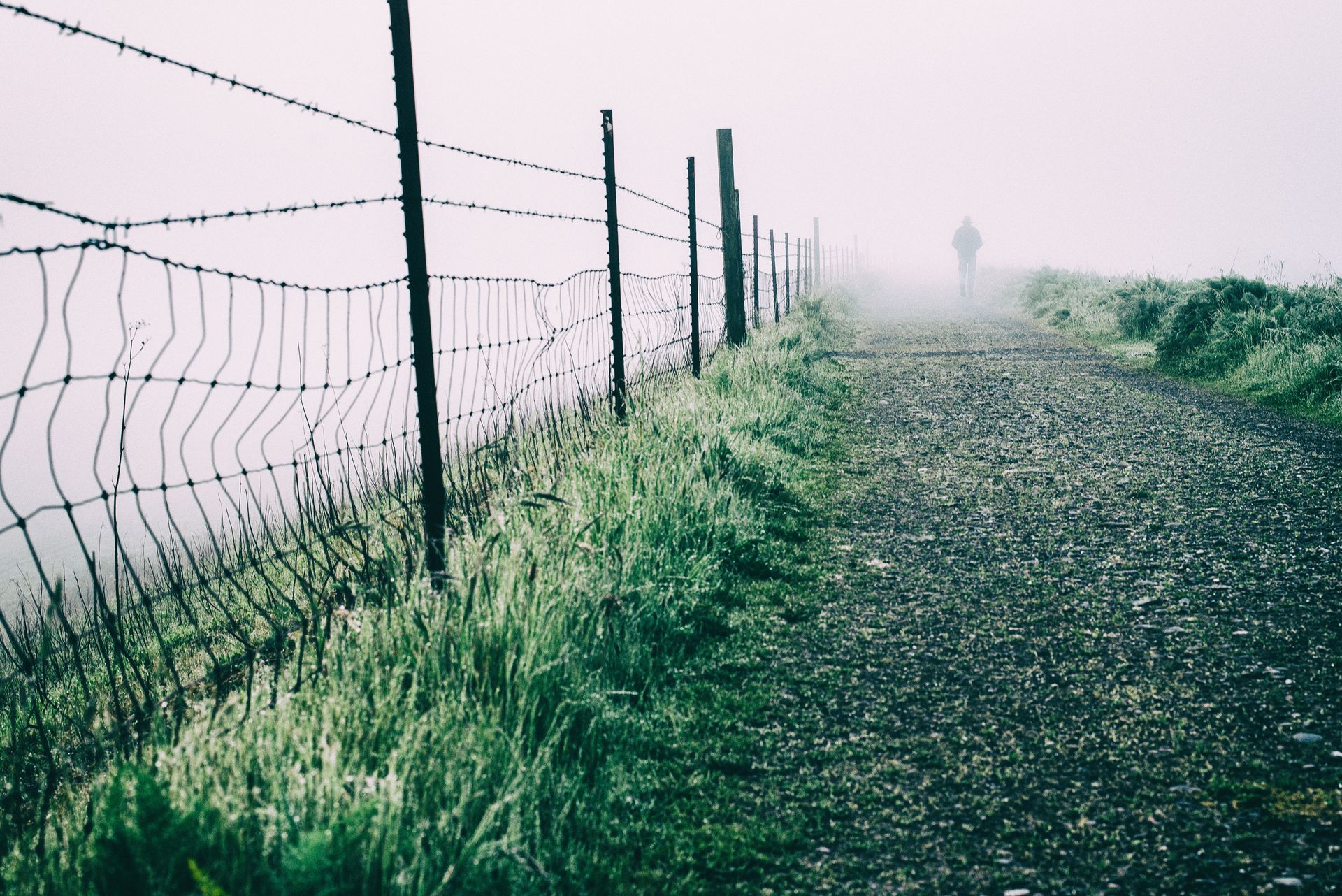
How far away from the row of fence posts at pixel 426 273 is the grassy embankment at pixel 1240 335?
5102 mm

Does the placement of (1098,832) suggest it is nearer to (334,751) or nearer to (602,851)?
(602,851)

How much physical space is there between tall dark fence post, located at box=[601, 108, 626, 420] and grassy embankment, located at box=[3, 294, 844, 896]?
1981 millimetres

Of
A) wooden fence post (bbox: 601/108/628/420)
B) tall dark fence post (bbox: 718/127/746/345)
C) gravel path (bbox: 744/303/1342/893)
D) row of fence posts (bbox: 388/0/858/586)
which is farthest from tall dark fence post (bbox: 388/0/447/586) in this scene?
tall dark fence post (bbox: 718/127/746/345)

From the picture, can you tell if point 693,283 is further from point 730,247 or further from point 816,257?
point 816,257

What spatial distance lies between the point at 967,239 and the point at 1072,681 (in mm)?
29654

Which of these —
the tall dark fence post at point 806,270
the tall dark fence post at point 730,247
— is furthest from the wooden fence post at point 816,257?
the tall dark fence post at point 730,247

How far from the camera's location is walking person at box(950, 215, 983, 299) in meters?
30.6

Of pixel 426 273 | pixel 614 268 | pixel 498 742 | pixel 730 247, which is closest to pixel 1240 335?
pixel 730 247

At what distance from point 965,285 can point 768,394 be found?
27143mm

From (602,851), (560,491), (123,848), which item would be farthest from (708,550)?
(123,848)

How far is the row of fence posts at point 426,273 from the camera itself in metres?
3.49

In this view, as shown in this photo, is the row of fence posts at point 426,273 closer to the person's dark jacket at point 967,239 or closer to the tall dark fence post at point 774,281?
the tall dark fence post at point 774,281

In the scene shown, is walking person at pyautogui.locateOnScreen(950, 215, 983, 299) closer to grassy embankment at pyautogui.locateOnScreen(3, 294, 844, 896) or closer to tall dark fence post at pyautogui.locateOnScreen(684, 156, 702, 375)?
tall dark fence post at pyautogui.locateOnScreen(684, 156, 702, 375)

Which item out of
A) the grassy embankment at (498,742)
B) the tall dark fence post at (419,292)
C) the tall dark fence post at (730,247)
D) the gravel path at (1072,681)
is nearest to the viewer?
the grassy embankment at (498,742)
